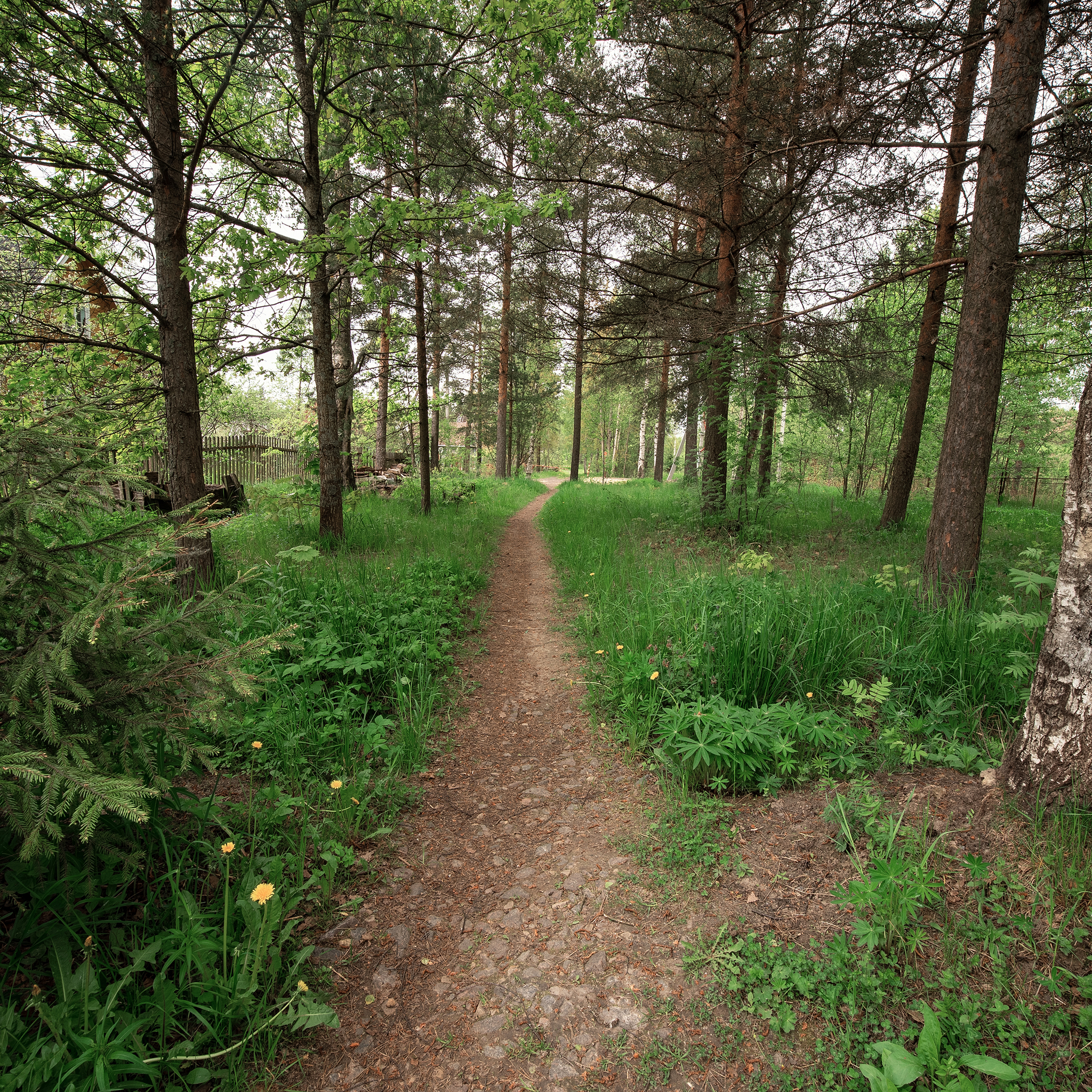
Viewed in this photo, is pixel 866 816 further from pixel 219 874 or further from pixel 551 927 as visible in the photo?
pixel 219 874

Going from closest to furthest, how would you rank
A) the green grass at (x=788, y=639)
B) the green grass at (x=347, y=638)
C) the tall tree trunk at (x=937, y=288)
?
the green grass at (x=347, y=638) → the green grass at (x=788, y=639) → the tall tree trunk at (x=937, y=288)

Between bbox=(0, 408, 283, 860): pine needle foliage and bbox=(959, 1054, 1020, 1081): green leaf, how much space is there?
2.42 meters

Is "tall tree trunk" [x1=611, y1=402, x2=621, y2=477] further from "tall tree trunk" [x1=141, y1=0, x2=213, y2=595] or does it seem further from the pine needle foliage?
the pine needle foliage

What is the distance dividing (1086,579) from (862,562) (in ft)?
17.2

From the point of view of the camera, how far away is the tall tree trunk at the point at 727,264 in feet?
23.1

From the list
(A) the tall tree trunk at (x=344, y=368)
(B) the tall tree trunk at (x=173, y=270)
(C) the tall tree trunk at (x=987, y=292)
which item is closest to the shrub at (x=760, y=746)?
(C) the tall tree trunk at (x=987, y=292)

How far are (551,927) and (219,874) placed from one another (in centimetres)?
144

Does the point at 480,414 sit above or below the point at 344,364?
above

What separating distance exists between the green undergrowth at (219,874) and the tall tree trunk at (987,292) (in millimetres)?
4881

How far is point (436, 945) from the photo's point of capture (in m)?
2.24

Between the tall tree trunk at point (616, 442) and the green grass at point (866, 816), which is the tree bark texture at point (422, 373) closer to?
the green grass at point (866, 816)

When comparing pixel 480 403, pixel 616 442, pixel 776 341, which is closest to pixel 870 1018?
pixel 776 341

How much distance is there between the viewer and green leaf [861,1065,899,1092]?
1.48 metres

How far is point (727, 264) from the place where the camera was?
8.94 meters
